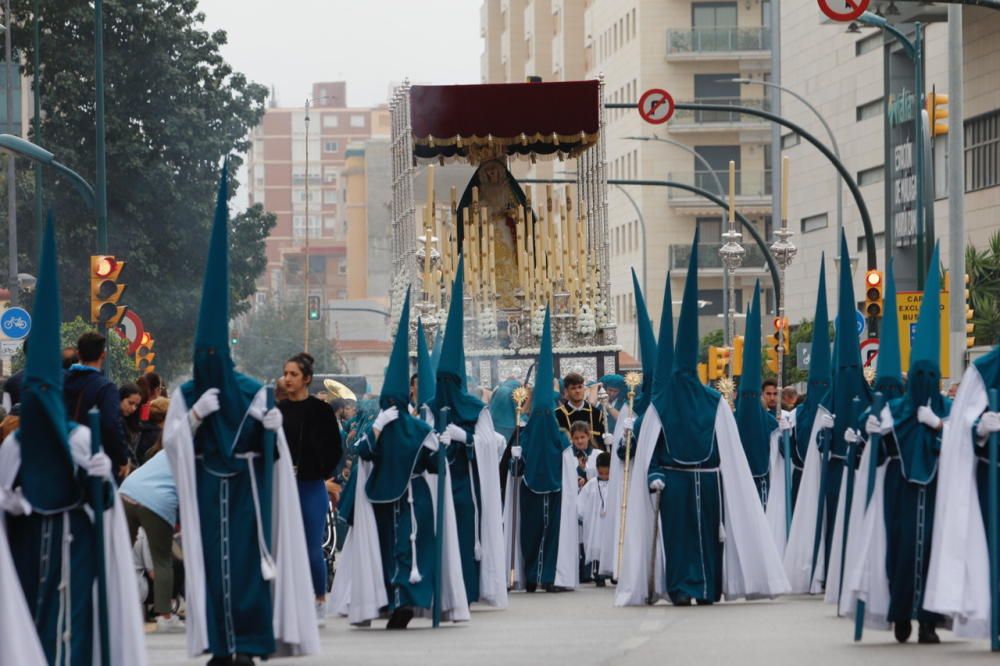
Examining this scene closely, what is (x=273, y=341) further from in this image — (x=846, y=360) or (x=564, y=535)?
(x=846, y=360)

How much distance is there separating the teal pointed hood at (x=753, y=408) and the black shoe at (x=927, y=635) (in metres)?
5.92

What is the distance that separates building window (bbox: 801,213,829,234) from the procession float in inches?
1403

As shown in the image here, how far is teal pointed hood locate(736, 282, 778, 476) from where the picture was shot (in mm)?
20547

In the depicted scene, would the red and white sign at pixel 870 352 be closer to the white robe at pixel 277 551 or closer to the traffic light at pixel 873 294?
the traffic light at pixel 873 294

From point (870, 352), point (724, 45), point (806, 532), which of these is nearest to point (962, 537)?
point (806, 532)

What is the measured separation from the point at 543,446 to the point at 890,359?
21.3 feet

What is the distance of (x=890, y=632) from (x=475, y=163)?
66.7 ft

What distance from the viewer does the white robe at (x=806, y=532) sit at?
1909cm

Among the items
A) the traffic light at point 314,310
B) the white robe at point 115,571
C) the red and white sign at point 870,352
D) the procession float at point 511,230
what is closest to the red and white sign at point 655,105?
the procession float at point 511,230

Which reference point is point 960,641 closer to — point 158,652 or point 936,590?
point 936,590

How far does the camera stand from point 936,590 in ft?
45.7

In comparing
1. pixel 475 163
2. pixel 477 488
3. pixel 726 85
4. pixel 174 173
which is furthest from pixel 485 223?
pixel 726 85

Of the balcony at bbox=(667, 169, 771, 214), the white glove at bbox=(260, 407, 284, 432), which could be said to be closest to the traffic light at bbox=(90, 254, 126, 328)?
the white glove at bbox=(260, 407, 284, 432)

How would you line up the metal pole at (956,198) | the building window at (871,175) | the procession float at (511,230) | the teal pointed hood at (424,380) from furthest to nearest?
1. the building window at (871,175)
2. the procession float at (511,230)
3. the metal pole at (956,198)
4. the teal pointed hood at (424,380)
